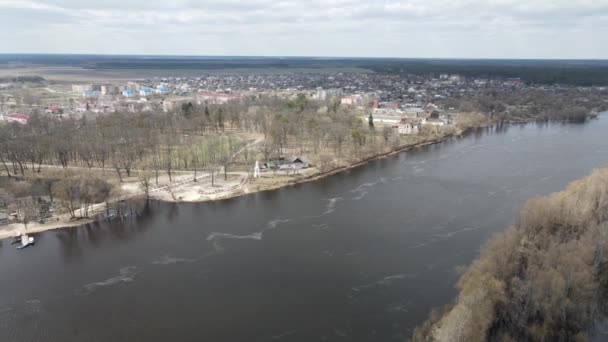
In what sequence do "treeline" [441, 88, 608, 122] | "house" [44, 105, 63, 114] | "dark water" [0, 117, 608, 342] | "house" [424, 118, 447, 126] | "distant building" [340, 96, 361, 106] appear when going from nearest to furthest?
"dark water" [0, 117, 608, 342] < "house" [424, 118, 447, 126] < "house" [44, 105, 63, 114] < "treeline" [441, 88, 608, 122] < "distant building" [340, 96, 361, 106]

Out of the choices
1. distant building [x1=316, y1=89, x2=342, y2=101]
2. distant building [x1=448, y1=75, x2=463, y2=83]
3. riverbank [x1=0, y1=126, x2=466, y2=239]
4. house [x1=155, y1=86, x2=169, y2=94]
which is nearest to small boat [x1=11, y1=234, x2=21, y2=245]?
riverbank [x1=0, y1=126, x2=466, y2=239]

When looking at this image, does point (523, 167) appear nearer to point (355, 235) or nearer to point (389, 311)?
point (355, 235)

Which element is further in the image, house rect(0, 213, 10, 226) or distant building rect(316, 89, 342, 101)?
distant building rect(316, 89, 342, 101)

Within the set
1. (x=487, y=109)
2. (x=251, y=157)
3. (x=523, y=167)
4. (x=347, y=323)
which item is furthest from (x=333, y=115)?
(x=347, y=323)

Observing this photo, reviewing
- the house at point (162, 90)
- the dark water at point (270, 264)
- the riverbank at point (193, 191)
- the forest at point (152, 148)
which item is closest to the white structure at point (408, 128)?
the forest at point (152, 148)

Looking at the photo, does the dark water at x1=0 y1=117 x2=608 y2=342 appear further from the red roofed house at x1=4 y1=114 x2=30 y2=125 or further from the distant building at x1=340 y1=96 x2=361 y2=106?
the distant building at x1=340 y1=96 x2=361 y2=106

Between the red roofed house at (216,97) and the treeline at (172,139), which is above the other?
the red roofed house at (216,97)

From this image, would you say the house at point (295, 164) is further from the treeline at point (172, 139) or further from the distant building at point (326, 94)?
the distant building at point (326, 94)
